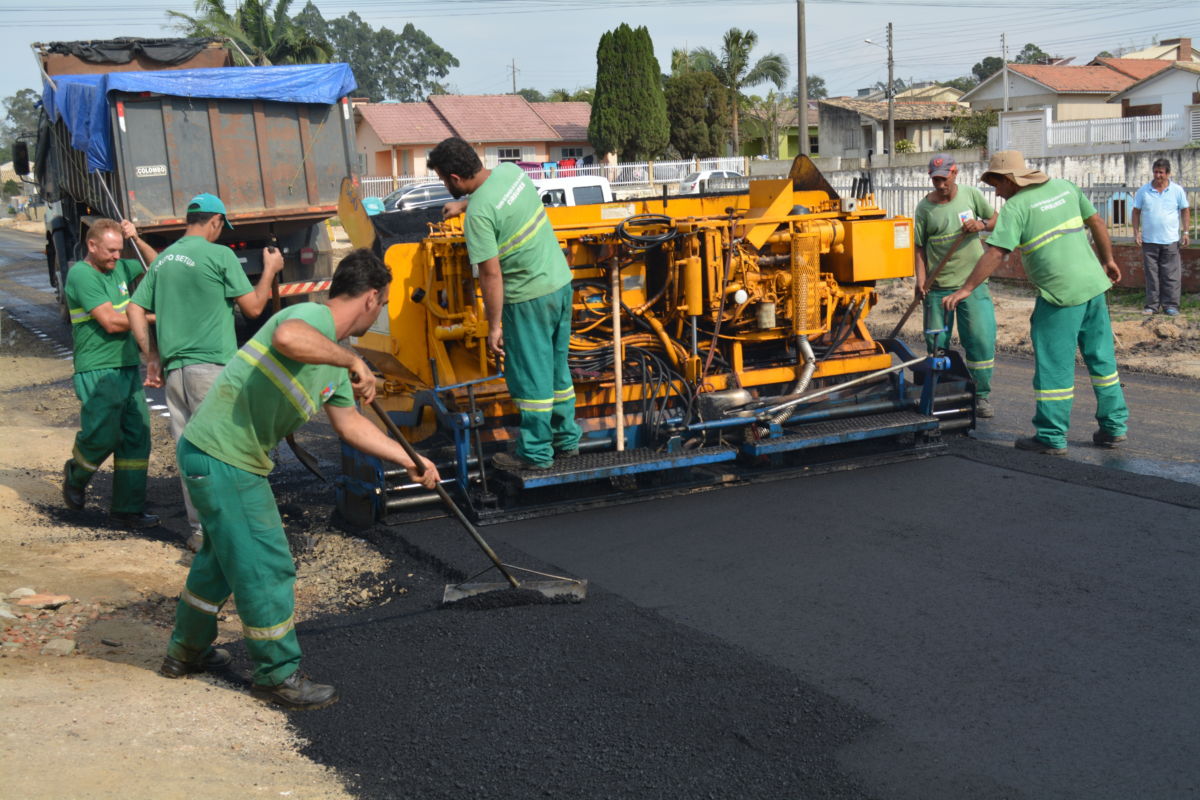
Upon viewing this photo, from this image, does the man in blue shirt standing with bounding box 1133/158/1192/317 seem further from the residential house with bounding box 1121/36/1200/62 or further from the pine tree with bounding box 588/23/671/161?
the residential house with bounding box 1121/36/1200/62

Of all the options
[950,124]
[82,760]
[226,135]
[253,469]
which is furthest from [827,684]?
[950,124]

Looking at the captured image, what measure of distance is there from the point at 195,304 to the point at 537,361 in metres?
1.65

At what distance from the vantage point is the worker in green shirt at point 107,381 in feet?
20.6

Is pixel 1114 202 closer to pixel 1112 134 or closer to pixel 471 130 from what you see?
pixel 1112 134

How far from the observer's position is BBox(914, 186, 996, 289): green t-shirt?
779 centimetres

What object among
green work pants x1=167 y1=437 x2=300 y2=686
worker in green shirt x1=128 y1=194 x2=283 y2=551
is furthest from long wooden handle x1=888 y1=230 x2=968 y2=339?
green work pants x1=167 y1=437 x2=300 y2=686

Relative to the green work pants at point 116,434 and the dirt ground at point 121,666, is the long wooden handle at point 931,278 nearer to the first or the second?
the dirt ground at point 121,666

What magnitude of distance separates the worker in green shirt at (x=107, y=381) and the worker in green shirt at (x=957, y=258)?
4836 mm

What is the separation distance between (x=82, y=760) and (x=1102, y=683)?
10.2ft

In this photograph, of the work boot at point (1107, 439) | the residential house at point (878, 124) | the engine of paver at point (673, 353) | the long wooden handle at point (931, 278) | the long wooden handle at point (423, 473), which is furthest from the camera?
the residential house at point (878, 124)

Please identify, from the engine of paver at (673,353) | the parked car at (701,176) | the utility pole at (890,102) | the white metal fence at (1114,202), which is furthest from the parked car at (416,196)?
the utility pole at (890,102)

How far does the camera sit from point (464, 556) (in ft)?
17.7

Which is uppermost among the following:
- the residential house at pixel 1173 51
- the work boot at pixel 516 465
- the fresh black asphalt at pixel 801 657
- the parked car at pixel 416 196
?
the residential house at pixel 1173 51

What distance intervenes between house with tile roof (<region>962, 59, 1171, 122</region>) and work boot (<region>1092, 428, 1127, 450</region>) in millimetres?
43275
